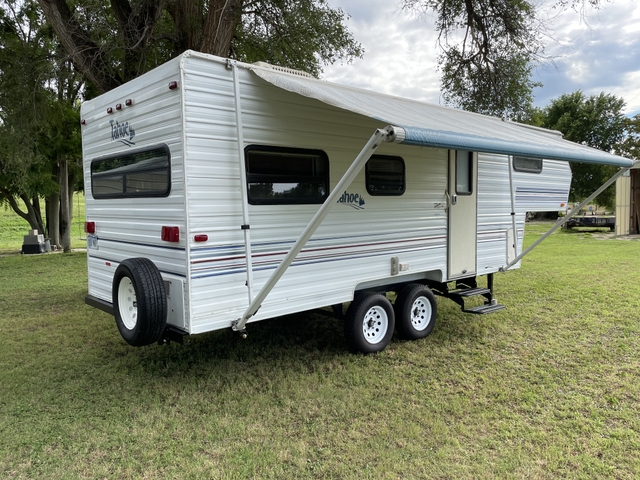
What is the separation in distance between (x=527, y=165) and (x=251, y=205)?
465 centimetres

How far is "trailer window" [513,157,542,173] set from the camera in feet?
22.1

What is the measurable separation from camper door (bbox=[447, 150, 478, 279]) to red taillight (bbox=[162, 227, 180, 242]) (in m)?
3.38

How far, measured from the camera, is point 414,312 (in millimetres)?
5668

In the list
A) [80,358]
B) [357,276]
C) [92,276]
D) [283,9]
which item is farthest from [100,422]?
[283,9]

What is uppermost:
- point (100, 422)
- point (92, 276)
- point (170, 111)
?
point (170, 111)

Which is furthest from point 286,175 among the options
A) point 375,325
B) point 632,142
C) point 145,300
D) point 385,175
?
point 632,142

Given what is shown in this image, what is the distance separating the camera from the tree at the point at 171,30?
280 inches

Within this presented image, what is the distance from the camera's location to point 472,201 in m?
6.16

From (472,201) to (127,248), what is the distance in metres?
4.15

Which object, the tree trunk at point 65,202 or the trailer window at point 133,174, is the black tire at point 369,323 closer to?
the trailer window at point 133,174

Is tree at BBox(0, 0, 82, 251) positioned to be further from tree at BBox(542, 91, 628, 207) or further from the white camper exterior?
tree at BBox(542, 91, 628, 207)

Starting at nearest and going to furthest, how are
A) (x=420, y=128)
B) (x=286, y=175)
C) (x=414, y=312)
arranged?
(x=420, y=128) < (x=286, y=175) < (x=414, y=312)

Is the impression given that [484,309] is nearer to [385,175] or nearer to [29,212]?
[385,175]

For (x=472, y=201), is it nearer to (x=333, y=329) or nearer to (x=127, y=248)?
(x=333, y=329)
